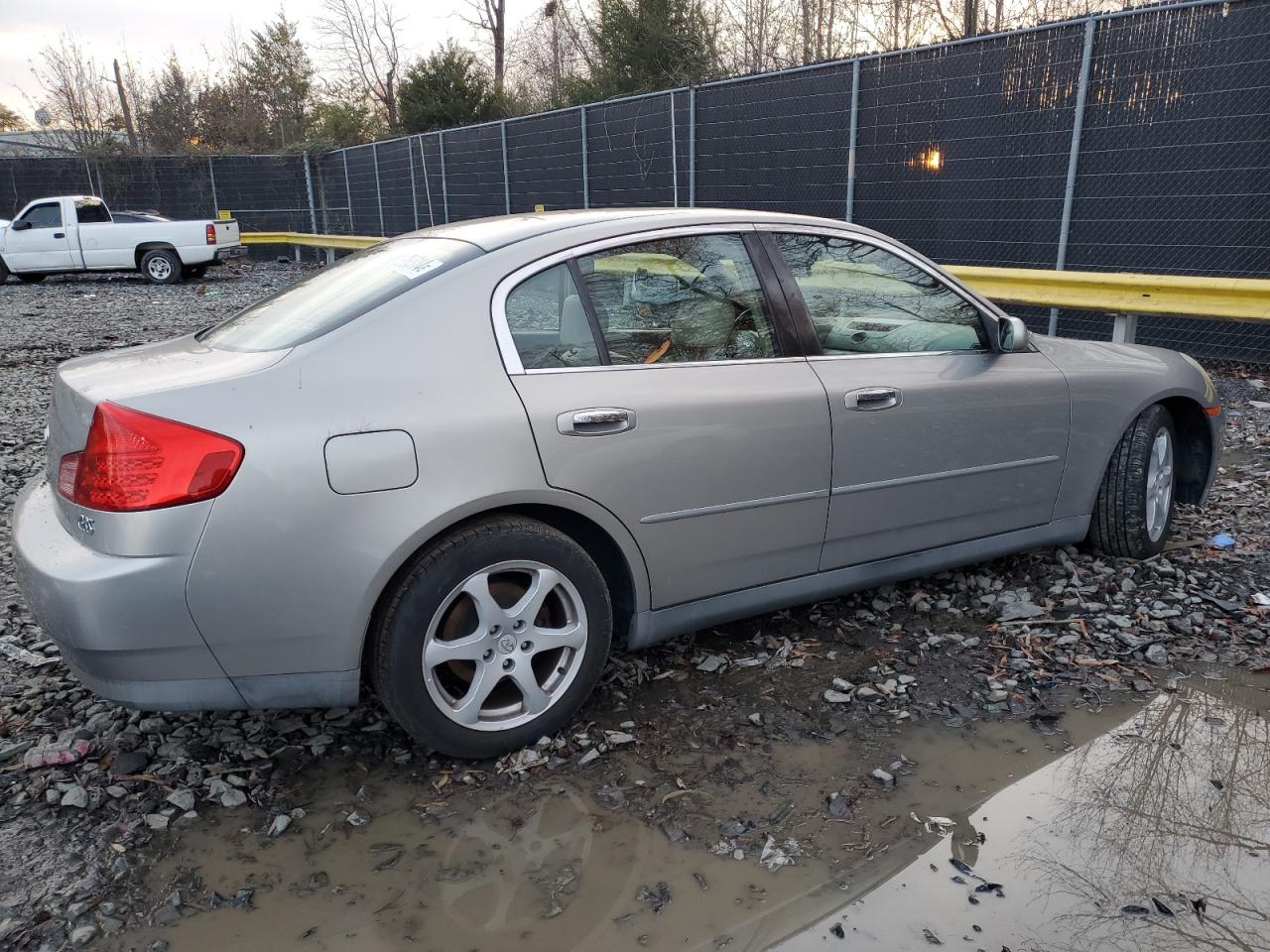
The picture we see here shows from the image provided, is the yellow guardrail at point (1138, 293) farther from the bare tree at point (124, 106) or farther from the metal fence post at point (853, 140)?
the bare tree at point (124, 106)

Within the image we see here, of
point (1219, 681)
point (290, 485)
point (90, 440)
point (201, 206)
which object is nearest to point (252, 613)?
point (290, 485)

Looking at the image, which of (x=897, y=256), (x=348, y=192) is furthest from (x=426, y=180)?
(x=897, y=256)

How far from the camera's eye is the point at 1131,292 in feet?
23.6

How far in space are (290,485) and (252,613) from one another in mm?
362

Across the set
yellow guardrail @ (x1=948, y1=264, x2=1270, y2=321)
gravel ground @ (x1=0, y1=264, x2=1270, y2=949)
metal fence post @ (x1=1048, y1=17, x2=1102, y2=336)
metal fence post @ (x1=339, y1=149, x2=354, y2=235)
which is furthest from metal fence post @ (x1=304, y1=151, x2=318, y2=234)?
gravel ground @ (x1=0, y1=264, x2=1270, y2=949)

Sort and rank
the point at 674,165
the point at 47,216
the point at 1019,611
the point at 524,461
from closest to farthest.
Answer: the point at 524,461, the point at 1019,611, the point at 674,165, the point at 47,216

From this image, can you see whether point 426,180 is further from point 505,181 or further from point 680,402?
point 680,402

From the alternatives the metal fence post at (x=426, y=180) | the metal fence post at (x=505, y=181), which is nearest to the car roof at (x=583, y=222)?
the metal fence post at (x=505, y=181)

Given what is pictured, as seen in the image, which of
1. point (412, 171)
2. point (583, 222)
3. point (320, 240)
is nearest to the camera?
point (583, 222)

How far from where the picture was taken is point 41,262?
1928 cm

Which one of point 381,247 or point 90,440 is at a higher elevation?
point 381,247

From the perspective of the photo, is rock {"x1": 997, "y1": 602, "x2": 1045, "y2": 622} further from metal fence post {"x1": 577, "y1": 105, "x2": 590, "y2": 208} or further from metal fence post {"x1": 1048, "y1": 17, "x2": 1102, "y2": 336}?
metal fence post {"x1": 577, "y1": 105, "x2": 590, "y2": 208}

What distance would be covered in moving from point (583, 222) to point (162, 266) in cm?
1901

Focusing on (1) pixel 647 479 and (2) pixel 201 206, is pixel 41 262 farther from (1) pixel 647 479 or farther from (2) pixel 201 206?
(1) pixel 647 479
